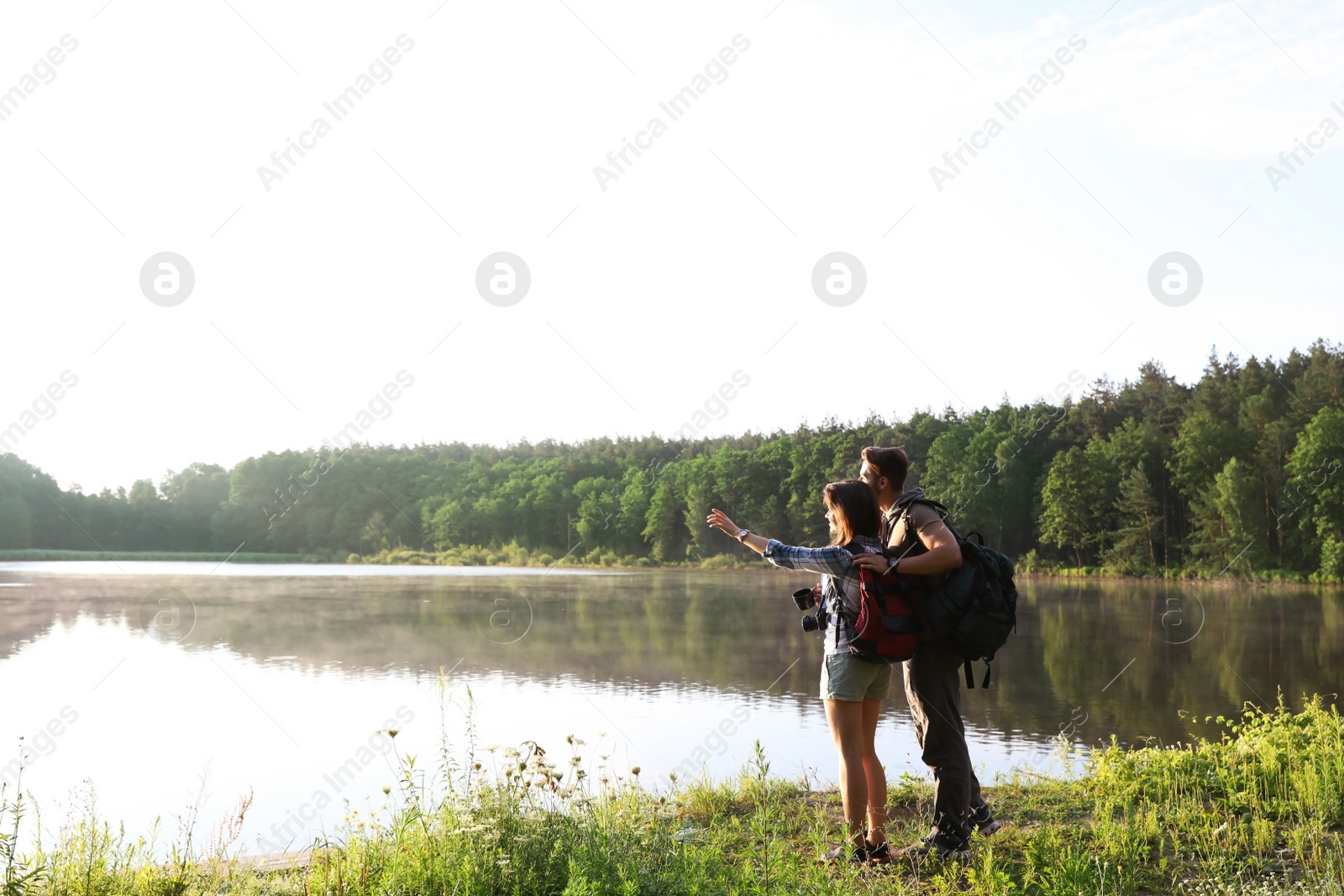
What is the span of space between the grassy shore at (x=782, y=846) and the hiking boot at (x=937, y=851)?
0.18ft

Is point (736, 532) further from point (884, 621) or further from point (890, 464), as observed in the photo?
point (890, 464)

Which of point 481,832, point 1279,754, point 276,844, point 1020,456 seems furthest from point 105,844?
point 1020,456

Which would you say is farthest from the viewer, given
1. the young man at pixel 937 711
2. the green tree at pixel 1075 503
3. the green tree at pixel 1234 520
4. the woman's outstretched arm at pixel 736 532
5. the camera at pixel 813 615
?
the green tree at pixel 1075 503

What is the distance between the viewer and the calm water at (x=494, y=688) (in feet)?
28.8

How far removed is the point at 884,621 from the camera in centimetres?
436

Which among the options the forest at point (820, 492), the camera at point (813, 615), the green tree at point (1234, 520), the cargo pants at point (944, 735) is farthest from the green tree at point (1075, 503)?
the camera at point (813, 615)

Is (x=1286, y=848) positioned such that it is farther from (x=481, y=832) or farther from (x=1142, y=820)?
(x=481, y=832)

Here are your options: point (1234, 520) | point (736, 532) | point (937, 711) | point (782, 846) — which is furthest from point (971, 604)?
point (1234, 520)

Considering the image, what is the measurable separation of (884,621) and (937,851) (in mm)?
1080

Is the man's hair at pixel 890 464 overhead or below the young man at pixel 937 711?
overhead

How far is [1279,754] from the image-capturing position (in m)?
5.50

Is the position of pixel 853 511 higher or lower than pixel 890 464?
lower

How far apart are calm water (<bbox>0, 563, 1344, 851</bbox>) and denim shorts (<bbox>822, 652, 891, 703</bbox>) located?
107 inches

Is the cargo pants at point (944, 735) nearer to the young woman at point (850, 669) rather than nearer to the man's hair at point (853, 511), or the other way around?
the young woman at point (850, 669)
